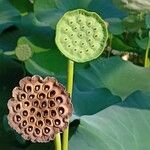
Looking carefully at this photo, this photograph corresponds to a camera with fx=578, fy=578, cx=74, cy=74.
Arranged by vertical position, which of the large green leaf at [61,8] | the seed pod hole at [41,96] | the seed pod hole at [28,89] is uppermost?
the seed pod hole at [28,89]

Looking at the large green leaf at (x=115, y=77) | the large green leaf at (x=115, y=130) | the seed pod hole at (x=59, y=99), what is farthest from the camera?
the large green leaf at (x=115, y=77)

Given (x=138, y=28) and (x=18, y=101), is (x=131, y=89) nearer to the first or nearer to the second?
(x=138, y=28)

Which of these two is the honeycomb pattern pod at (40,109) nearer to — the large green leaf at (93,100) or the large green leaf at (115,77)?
the large green leaf at (93,100)

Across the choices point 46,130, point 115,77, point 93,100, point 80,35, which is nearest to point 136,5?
point 115,77

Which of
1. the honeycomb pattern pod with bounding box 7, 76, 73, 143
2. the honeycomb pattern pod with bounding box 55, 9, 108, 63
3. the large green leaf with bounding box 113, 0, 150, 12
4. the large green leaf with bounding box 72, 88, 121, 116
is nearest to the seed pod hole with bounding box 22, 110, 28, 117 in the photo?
the honeycomb pattern pod with bounding box 7, 76, 73, 143

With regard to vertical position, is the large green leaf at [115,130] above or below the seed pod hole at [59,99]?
below

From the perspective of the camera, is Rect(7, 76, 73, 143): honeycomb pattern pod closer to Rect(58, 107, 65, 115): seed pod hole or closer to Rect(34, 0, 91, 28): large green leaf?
Rect(58, 107, 65, 115): seed pod hole

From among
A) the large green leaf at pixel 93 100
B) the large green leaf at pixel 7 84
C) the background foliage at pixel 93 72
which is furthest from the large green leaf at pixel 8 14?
the large green leaf at pixel 93 100

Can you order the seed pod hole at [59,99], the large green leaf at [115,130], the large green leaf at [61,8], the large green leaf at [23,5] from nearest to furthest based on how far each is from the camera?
the seed pod hole at [59,99]
the large green leaf at [115,130]
the large green leaf at [61,8]
the large green leaf at [23,5]
